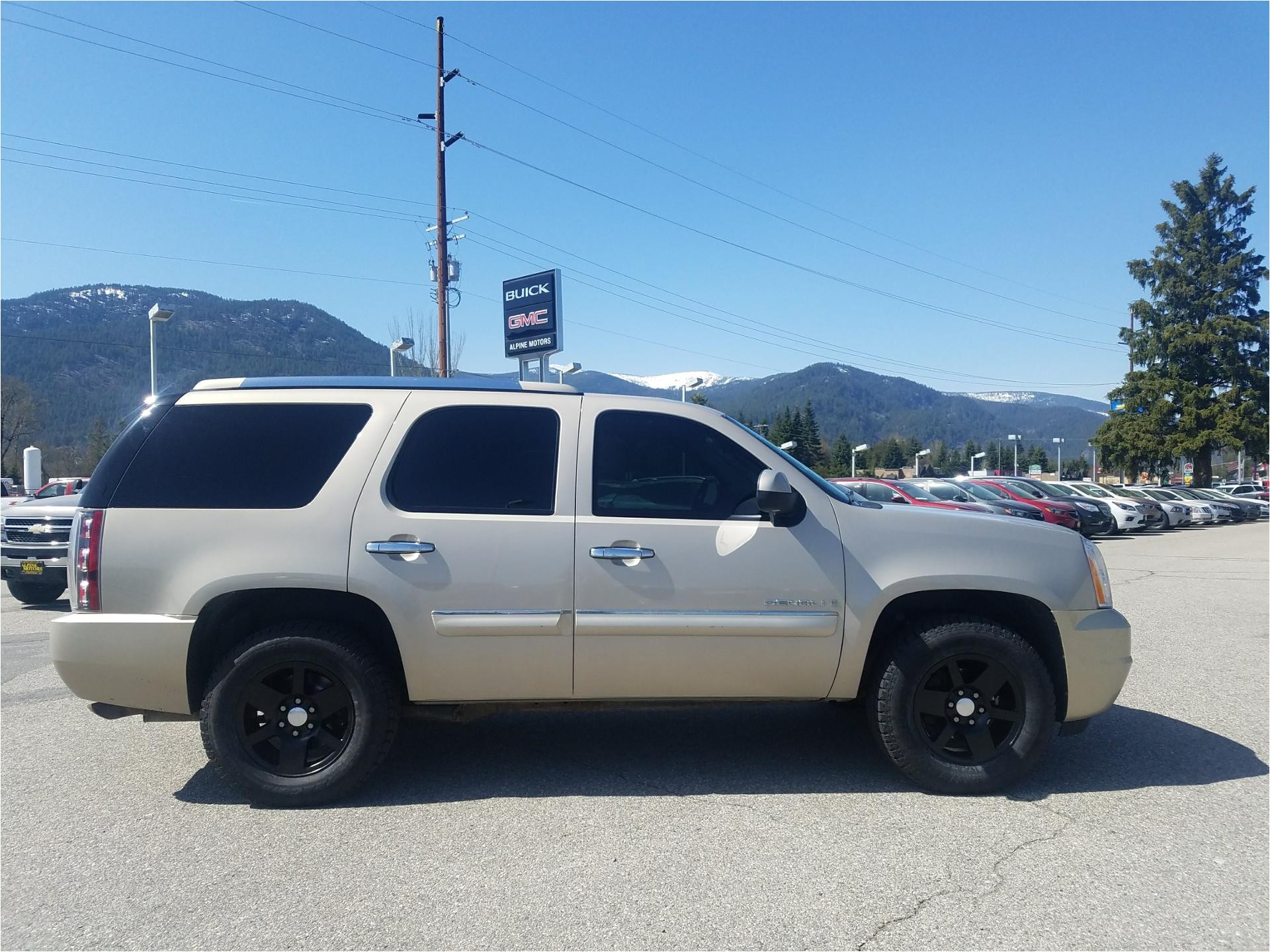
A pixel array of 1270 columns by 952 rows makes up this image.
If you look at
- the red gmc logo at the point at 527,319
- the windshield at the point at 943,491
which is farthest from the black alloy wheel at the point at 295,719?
the red gmc logo at the point at 527,319

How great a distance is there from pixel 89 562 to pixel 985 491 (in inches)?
935

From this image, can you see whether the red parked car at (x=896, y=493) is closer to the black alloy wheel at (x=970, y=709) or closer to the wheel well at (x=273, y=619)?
the black alloy wheel at (x=970, y=709)

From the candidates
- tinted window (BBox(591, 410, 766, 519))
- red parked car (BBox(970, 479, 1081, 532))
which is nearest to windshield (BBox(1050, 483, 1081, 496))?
red parked car (BBox(970, 479, 1081, 532))

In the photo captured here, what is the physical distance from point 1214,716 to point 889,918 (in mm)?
3863

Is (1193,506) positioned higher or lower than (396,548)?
lower

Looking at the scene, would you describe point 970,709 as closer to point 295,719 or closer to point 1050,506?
point 295,719

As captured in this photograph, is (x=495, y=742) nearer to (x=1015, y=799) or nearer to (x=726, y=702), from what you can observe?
(x=726, y=702)

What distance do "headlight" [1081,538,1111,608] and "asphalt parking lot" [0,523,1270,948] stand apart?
0.93m

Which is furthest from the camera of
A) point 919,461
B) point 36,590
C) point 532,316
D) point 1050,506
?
point 919,461

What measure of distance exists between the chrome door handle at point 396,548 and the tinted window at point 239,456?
15.3 inches

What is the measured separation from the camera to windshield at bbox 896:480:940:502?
20.5 meters

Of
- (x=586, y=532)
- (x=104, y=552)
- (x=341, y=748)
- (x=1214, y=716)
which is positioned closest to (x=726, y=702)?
(x=586, y=532)

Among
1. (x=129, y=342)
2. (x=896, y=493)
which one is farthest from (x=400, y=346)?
(x=129, y=342)

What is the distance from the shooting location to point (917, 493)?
20.8 metres
